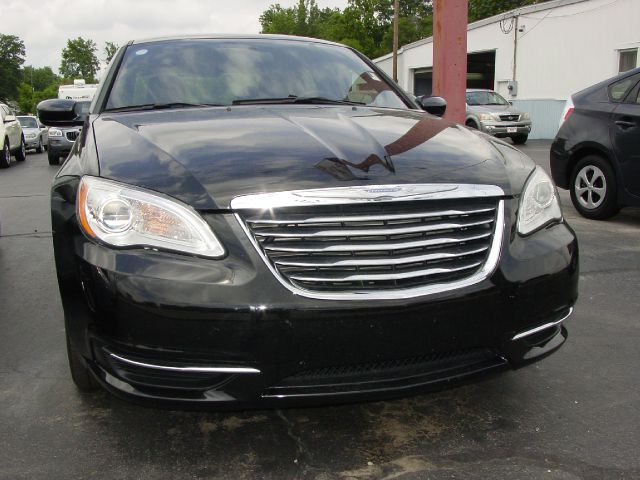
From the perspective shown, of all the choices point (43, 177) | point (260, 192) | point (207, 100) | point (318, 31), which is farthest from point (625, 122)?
point (318, 31)

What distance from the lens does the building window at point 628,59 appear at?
824 inches

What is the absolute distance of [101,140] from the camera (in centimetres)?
275

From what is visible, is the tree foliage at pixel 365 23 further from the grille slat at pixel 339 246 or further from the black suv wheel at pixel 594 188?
the grille slat at pixel 339 246

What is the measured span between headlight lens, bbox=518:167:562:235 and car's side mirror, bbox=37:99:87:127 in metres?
2.64

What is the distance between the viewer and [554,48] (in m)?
24.0

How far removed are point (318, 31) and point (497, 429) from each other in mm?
86429

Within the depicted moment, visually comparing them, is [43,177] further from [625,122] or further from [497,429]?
[497,429]

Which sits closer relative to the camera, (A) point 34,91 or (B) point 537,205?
(B) point 537,205

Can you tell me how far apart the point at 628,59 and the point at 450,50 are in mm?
15372

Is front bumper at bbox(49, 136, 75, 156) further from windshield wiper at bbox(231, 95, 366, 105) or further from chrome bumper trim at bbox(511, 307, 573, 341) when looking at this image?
chrome bumper trim at bbox(511, 307, 573, 341)

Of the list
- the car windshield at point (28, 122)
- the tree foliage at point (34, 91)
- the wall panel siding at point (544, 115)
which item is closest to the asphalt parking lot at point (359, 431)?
the wall panel siding at point (544, 115)

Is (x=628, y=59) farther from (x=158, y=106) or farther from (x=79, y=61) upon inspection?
(x=79, y=61)

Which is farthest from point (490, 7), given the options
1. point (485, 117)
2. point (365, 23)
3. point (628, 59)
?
point (485, 117)

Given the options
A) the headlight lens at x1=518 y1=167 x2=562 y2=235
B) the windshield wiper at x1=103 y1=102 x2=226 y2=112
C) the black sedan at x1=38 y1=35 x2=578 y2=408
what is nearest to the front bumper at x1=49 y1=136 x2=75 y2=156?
the windshield wiper at x1=103 y1=102 x2=226 y2=112
